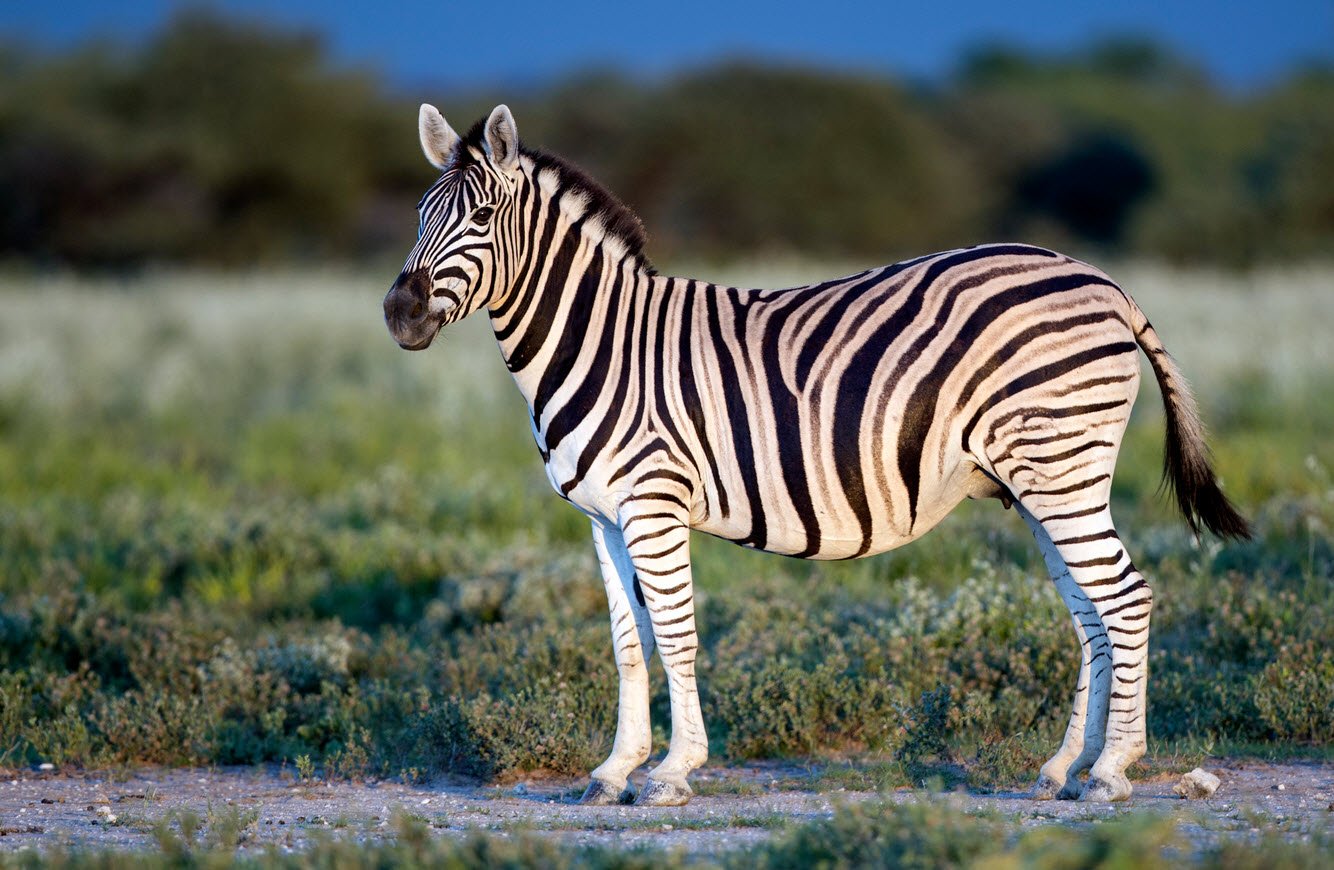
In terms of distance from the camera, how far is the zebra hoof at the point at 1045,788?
560cm

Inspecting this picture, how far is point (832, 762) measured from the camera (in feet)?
21.6

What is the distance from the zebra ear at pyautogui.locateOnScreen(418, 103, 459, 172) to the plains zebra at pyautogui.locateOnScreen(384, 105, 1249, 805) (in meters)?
0.02

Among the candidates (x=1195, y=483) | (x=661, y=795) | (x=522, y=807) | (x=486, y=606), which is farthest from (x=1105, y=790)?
(x=486, y=606)

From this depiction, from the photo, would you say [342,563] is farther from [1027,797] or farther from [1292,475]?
[1292,475]

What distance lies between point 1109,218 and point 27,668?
38.2 meters

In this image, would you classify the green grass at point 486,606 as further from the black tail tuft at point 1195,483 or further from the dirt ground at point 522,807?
the black tail tuft at point 1195,483

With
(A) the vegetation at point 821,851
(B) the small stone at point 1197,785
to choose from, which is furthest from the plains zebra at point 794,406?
(A) the vegetation at point 821,851

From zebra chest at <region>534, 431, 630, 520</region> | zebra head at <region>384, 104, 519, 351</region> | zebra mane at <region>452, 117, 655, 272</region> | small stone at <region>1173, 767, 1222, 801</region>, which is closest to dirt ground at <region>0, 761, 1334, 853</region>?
small stone at <region>1173, 767, 1222, 801</region>

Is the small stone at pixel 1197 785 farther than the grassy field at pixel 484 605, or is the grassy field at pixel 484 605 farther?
the grassy field at pixel 484 605

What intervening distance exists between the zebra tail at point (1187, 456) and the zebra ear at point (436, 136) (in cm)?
295

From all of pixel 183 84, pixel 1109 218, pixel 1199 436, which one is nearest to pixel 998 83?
pixel 1109 218

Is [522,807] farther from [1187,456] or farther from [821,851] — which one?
[1187,456]

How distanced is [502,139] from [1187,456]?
10.2 feet

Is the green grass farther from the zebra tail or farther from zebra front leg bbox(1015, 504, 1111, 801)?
the zebra tail
